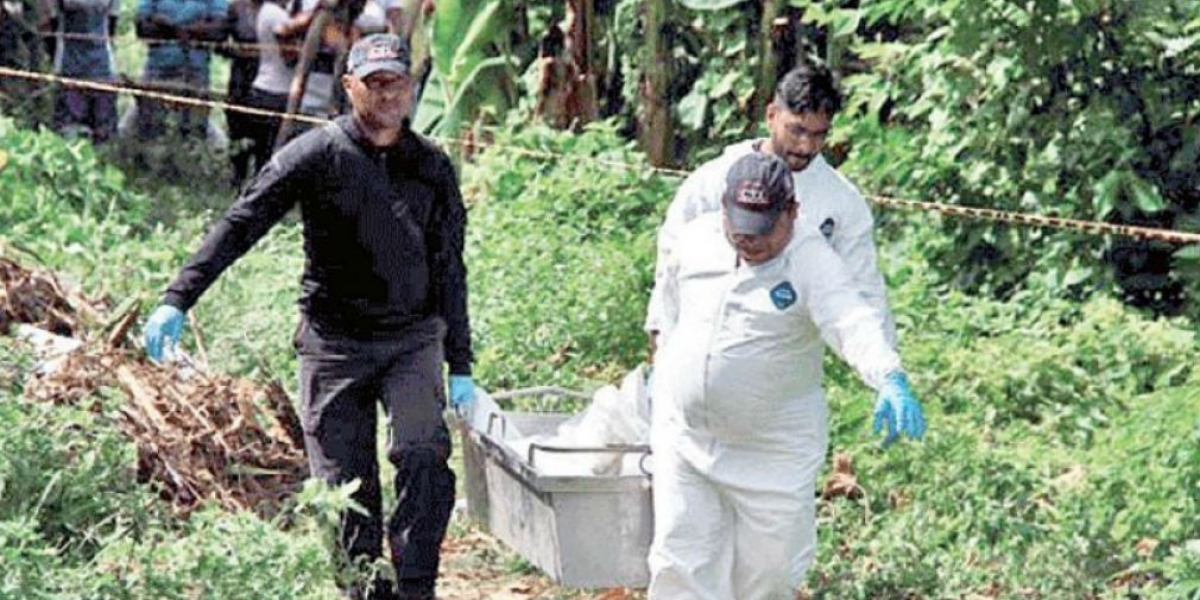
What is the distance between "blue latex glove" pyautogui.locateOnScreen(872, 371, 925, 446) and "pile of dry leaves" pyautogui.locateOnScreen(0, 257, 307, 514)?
8.04ft

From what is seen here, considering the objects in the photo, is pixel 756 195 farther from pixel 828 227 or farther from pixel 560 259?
pixel 560 259

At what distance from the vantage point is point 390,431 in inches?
362

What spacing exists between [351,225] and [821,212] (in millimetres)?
1325

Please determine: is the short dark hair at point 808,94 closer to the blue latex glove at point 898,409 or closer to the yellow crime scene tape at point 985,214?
the blue latex glove at point 898,409

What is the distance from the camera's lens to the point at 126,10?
25266 millimetres

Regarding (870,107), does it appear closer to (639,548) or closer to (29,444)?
(639,548)

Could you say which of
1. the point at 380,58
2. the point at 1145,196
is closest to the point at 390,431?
the point at 380,58

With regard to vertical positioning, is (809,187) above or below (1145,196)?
above

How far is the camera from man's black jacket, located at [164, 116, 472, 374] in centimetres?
912

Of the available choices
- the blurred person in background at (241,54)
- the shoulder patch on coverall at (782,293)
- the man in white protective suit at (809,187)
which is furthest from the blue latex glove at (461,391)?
the blurred person in background at (241,54)

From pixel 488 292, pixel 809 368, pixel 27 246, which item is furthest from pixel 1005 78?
pixel 809 368

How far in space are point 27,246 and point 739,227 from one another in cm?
477

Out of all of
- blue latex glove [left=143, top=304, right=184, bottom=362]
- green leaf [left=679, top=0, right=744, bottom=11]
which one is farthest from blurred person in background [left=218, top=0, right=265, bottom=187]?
blue latex glove [left=143, top=304, right=184, bottom=362]

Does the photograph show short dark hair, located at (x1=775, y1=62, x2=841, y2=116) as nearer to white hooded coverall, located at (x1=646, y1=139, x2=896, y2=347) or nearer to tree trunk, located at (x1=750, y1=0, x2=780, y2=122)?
white hooded coverall, located at (x1=646, y1=139, x2=896, y2=347)
